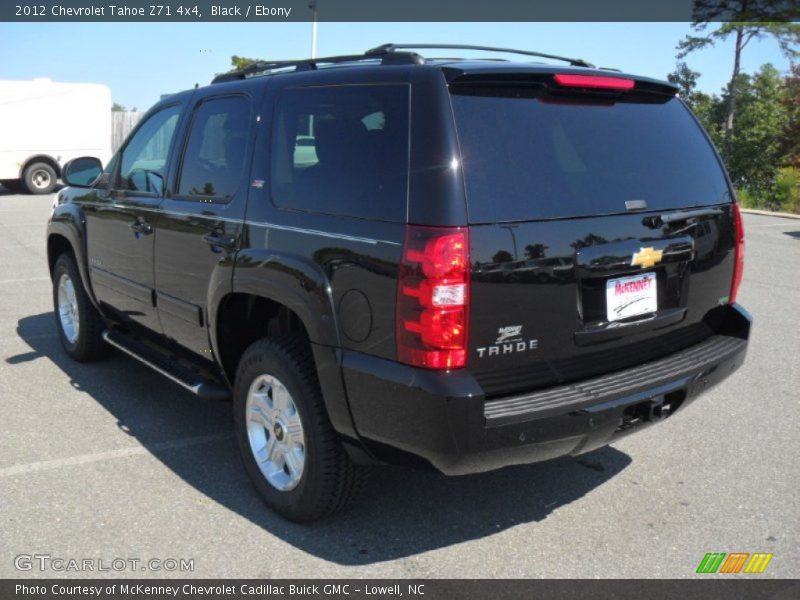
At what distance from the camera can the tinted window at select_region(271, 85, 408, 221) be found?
287 centimetres

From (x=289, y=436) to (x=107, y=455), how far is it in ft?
4.29

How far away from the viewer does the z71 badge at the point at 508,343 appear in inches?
108

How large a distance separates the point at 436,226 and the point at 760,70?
34.1 m

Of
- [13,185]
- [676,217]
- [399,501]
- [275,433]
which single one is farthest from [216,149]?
[13,185]

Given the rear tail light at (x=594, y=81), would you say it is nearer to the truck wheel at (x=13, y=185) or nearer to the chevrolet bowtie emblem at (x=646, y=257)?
the chevrolet bowtie emblem at (x=646, y=257)

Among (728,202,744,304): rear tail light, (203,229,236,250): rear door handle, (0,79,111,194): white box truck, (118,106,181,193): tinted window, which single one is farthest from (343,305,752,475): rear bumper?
(0,79,111,194): white box truck

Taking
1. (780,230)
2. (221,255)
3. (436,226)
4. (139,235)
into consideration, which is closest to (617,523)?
(436,226)

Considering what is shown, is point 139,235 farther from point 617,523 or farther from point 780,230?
point 780,230

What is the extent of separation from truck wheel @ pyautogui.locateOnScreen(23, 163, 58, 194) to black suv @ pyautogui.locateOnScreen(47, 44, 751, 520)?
65.8ft

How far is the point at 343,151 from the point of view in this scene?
10.2ft

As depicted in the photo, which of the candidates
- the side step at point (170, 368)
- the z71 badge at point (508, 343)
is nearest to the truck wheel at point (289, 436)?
the side step at point (170, 368)

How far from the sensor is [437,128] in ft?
9.05

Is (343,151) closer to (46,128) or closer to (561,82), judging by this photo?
(561,82)

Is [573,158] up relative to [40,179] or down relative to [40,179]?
up
